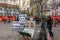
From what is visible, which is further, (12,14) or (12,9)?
(12,14)

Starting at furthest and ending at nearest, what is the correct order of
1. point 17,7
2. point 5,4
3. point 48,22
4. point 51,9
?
1. point 5,4
2. point 17,7
3. point 51,9
4. point 48,22

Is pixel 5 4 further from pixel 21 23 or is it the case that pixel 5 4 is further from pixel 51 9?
pixel 21 23

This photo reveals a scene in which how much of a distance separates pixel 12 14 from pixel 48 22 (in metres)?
39.9

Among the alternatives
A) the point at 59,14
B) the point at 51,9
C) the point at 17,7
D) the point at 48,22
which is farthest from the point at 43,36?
the point at 17,7

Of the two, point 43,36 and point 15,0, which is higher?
point 15,0

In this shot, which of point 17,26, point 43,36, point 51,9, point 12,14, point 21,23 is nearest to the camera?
point 43,36

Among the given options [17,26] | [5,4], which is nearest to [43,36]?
[17,26]

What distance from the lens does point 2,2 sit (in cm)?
4697

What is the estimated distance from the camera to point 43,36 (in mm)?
8141

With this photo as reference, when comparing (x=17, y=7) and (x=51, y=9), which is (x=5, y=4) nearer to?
(x=17, y=7)

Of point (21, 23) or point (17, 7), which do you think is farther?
point (17, 7)

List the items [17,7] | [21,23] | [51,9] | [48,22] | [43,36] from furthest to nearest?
[17,7] → [51,9] → [21,23] → [48,22] → [43,36]

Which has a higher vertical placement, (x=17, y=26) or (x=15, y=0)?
(x=15, y=0)

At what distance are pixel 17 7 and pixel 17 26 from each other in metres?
23.9
